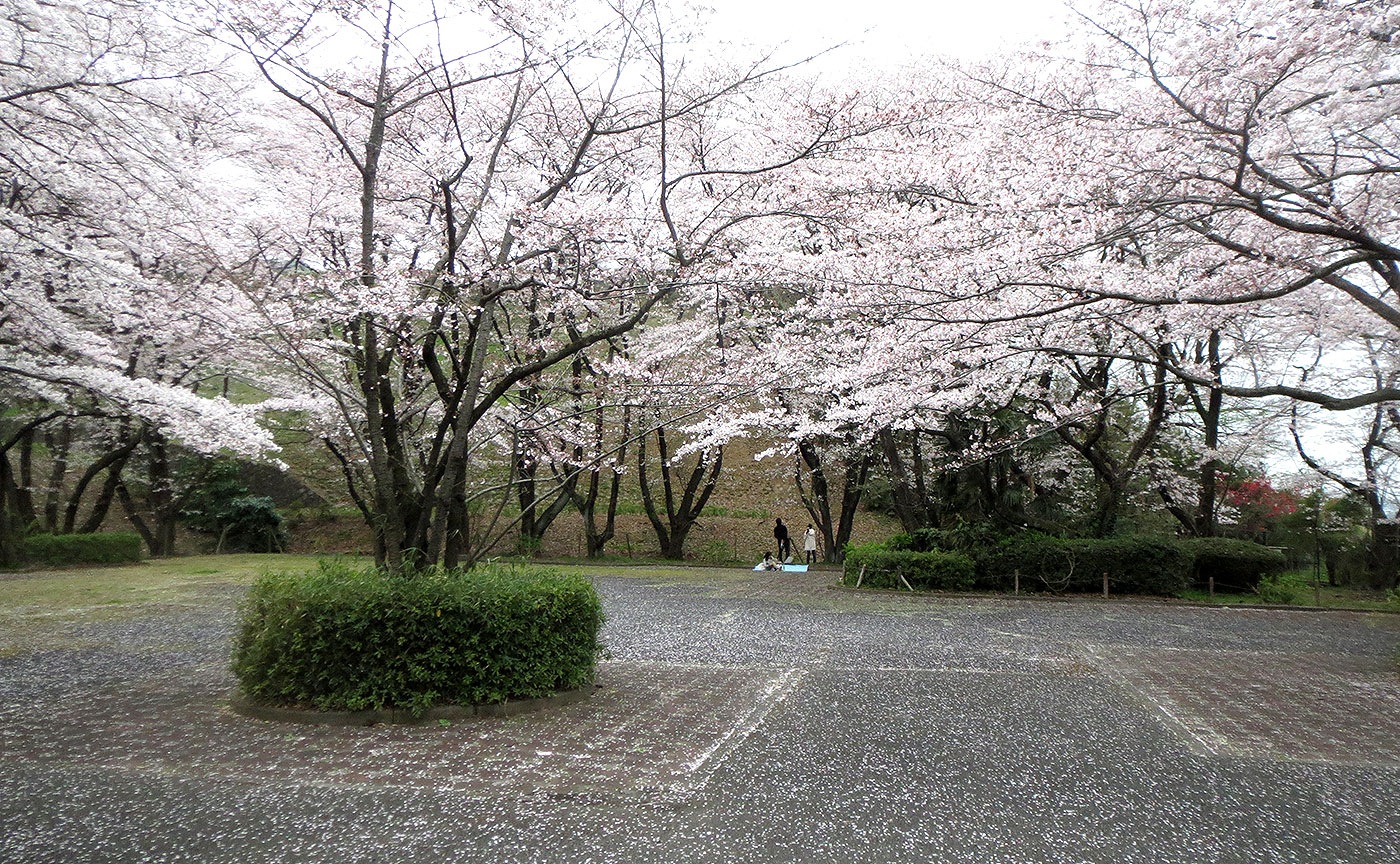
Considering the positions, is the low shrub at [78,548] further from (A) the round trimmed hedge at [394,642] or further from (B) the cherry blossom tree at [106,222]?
(A) the round trimmed hedge at [394,642]

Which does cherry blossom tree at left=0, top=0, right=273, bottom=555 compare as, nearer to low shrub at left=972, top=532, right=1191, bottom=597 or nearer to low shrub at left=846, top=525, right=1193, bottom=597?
low shrub at left=846, top=525, right=1193, bottom=597

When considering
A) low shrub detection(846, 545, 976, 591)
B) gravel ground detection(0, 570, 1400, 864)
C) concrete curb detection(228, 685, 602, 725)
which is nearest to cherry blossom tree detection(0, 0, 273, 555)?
gravel ground detection(0, 570, 1400, 864)

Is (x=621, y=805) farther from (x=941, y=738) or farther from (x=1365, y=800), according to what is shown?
(x=1365, y=800)

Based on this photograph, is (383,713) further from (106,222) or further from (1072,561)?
(1072,561)

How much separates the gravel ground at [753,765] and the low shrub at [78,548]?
10.3 metres

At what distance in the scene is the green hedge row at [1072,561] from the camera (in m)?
13.5

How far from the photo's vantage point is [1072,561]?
44.4ft

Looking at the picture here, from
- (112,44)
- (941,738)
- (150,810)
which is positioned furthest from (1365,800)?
(112,44)

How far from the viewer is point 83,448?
19359mm

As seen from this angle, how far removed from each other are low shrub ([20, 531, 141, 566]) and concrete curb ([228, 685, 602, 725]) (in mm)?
14616

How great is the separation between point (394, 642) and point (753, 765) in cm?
243

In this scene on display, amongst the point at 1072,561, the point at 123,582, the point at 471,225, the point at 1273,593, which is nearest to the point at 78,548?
the point at 123,582

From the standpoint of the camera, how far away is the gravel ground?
3.47 m

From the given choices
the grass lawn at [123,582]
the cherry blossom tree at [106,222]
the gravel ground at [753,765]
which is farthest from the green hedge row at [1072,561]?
the cherry blossom tree at [106,222]
